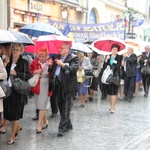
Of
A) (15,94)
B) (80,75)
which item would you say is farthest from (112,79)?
(15,94)

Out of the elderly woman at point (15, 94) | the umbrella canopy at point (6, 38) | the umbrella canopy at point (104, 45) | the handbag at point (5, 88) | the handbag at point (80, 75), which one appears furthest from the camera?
the handbag at point (80, 75)

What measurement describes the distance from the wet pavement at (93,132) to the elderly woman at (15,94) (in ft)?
1.59

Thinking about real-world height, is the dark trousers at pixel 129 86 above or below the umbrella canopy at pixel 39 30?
below

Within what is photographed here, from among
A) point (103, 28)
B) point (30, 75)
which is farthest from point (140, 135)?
point (103, 28)

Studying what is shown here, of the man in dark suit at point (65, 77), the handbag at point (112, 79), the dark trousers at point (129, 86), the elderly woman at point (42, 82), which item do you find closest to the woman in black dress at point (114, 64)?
the handbag at point (112, 79)

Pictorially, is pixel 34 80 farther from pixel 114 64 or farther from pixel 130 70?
pixel 130 70

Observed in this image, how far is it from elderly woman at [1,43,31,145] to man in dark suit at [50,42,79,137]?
0.64 m

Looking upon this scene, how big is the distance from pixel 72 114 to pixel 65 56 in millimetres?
2635

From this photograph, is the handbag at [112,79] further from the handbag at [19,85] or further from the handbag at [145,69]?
the handbag at [145,69]

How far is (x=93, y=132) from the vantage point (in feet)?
23.5

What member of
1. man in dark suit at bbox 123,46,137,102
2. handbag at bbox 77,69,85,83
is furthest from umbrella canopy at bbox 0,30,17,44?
man in dark suit at bbox 123,46,137,102

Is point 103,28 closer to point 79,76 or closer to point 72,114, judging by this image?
point 79,76

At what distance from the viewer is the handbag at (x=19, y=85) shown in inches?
229

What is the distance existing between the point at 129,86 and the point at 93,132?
4651 mm
